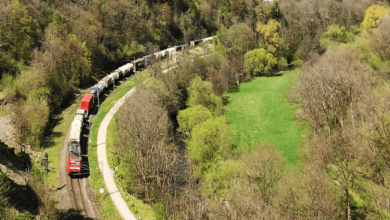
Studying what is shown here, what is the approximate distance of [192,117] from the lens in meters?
57.7

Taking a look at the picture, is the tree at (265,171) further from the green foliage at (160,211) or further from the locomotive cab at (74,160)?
the locomotive cab at (74,160)

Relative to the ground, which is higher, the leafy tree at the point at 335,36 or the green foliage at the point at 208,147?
the leafy tree at the point at 335,36

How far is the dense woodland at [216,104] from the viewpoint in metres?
39.0

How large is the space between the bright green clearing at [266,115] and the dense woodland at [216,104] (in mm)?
3550

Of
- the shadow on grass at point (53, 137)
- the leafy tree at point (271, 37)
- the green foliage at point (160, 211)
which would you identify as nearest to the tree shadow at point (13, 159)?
the shadow on grass at point (53, 137)

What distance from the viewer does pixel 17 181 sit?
37.5 m

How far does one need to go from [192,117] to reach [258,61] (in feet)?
158

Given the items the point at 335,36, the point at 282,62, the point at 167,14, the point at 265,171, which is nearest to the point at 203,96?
the point at 265,171

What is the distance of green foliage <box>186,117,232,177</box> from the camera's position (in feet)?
155

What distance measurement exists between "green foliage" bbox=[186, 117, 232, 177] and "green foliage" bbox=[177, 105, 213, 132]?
7563 mm

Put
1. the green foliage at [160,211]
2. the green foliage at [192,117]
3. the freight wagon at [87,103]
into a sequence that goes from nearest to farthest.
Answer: the green foliage at [160,211]
the green foliage at [192,117]
the freight wagon at [87,103]

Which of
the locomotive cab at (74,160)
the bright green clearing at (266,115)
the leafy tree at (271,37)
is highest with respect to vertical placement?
the leafy tree at (271,37)

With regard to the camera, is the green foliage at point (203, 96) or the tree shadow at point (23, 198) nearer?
the tree shadow at point (23, 198)

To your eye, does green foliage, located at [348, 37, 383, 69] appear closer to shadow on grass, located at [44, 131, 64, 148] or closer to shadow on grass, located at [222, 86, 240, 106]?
shadow on grass, located at [222, 86, 240, 106]
